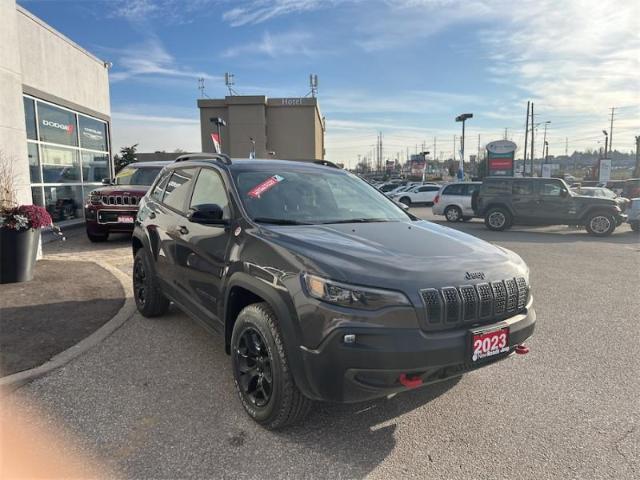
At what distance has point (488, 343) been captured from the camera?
2.73m

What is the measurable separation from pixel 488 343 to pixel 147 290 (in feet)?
12.0

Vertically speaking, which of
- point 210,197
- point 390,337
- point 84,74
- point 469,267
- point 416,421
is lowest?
point 416,421

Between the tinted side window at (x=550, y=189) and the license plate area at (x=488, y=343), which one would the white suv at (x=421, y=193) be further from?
the license plate area at (x=488, y=343)

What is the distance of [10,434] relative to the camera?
289 centimetres

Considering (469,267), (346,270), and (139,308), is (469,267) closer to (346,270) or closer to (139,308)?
(346,270)

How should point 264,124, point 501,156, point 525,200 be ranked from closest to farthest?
1. point 525,200
2. point 501,156
3. point 264,124

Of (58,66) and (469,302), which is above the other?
(58,66)

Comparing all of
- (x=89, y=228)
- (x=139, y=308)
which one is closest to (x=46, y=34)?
(x=89, y=228)

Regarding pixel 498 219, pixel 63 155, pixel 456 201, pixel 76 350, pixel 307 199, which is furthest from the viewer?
pixel 456 201

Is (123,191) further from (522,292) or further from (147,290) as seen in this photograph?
(522,292)

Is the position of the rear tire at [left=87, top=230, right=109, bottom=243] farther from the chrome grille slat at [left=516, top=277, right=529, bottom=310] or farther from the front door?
the chrome grille slat at [left=516, top=277, right=529, bottom=310]

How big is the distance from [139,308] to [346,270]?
11.7 feet

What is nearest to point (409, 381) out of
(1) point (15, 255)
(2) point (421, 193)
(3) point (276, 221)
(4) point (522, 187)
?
(3) point (276, 221)

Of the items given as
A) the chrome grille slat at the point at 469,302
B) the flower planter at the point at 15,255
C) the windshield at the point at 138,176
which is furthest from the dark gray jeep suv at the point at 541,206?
the chrome grille slat at the point at 469,302
